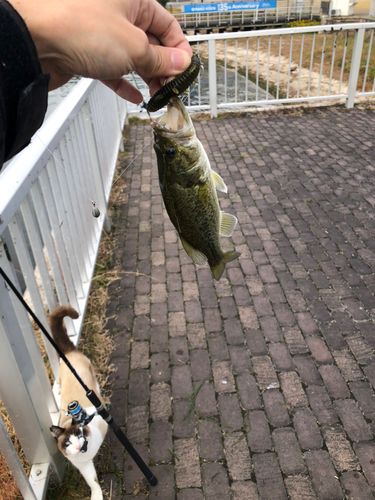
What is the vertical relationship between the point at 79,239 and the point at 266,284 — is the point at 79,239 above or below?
above

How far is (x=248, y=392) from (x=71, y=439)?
56.0 inches

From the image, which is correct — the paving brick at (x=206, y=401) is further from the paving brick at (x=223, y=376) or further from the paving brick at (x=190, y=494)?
the paving brick at (x=190, y=494)

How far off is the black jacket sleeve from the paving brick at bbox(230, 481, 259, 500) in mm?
2362

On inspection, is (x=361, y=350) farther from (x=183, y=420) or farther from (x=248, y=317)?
(x=183, y=420)

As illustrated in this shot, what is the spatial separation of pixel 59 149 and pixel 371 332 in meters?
3.14

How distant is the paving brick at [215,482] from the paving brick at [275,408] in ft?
1.71

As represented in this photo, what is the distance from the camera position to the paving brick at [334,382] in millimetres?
2991

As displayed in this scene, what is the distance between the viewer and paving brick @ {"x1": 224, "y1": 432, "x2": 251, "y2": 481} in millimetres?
2537

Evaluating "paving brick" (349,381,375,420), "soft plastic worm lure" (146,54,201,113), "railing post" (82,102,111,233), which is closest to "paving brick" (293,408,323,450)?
"paving brick" (349,381,375,420)

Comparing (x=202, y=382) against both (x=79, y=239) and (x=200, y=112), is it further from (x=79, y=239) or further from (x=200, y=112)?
(x=200, y=112)

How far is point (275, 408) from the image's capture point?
2.93 metres

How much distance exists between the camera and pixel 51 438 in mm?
2418

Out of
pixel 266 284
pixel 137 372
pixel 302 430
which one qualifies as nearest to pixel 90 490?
pixel 137 372

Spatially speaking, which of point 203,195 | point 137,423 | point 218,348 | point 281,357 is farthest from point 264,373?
point 203,195
